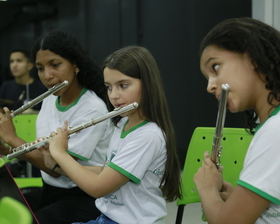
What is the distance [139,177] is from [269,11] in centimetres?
244

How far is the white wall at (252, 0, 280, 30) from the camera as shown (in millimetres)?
2939

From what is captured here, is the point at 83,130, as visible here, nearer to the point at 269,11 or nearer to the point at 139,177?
the point at 139,177

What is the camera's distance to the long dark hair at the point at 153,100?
114cm

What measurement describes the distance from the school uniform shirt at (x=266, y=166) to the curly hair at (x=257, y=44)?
0.10 m

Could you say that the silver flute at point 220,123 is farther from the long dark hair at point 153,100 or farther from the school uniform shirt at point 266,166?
the long dark hair at point 153,100

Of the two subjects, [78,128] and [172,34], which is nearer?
[78,128]

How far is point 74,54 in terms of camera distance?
1512mm

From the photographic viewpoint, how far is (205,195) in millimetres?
854

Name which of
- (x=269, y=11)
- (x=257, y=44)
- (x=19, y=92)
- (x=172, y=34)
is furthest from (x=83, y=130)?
(x=172, y=34)

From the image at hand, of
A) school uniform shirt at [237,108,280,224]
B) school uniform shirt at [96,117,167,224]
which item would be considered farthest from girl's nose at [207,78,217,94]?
school uniform shirt at [96,117,167,224]

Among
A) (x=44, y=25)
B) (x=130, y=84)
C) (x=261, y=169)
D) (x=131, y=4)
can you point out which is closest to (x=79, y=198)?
(x=130, y=84)

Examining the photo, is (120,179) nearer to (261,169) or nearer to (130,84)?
(130,84)

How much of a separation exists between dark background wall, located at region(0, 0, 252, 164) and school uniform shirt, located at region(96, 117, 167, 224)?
243 cm

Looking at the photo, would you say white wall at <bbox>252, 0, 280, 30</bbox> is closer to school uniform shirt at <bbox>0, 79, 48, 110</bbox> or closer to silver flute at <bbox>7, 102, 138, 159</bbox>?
school uniform shirt at <bbox>0, 79, 48, 110</bbox>
